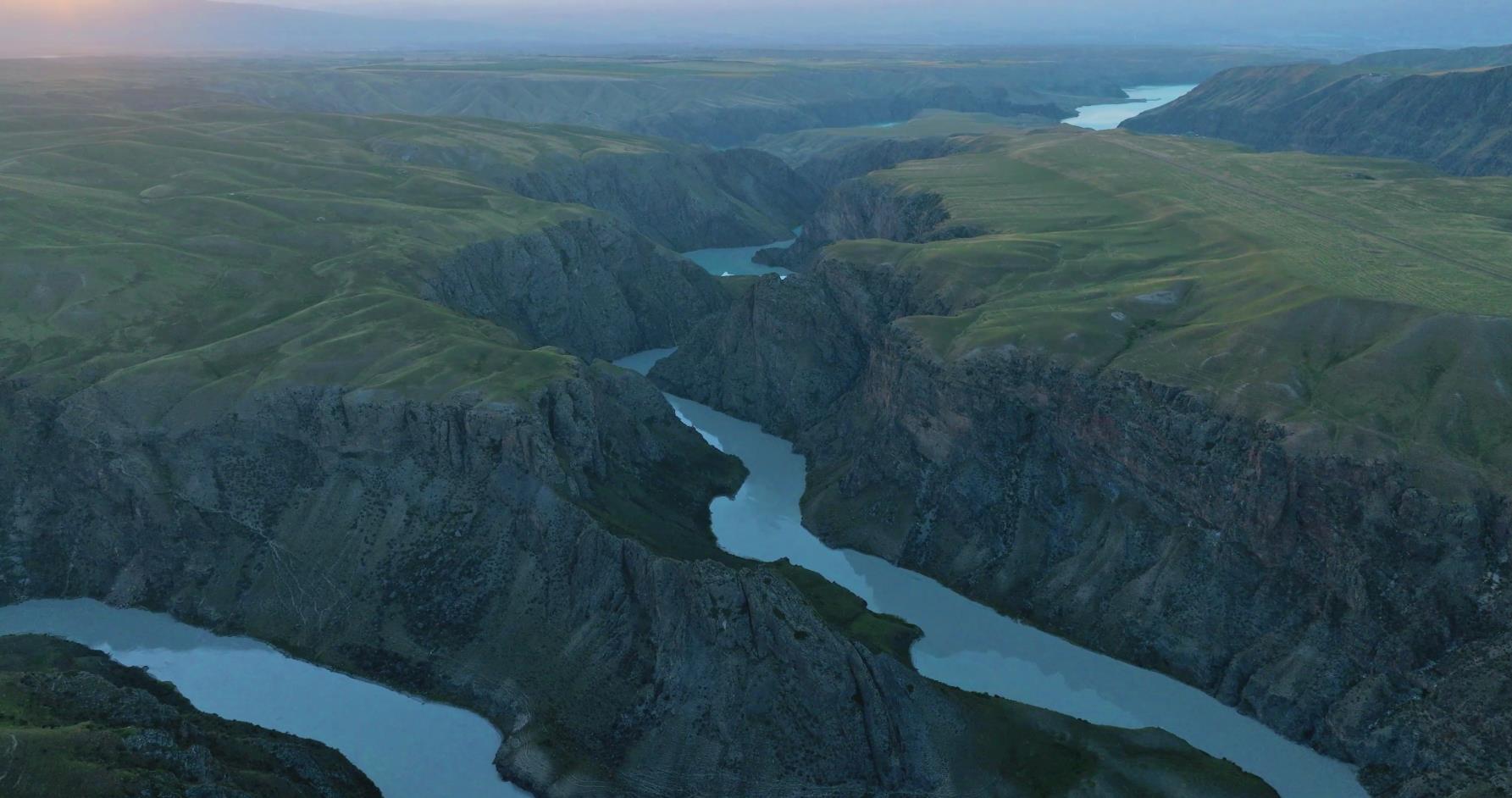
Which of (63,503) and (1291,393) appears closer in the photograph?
(1291,393)

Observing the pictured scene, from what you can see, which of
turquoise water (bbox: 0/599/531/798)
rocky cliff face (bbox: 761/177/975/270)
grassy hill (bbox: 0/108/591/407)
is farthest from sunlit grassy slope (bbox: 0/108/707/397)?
rocky cliff face (bbox: 761/177/975/270)

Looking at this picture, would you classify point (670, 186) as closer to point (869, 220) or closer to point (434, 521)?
point (869, 220)

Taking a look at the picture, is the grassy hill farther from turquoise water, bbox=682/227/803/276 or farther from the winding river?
turquoise water, bbox=682/227/803/276

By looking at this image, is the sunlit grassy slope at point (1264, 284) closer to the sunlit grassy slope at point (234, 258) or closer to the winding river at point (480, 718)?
the winding river at point (480, 718)

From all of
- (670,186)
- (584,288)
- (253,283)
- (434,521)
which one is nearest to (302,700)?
(434,521)

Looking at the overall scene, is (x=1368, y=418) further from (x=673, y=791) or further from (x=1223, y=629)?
(x=673, y=791)

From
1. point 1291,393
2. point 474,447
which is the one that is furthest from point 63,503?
point 1291,393
